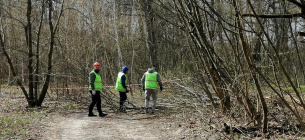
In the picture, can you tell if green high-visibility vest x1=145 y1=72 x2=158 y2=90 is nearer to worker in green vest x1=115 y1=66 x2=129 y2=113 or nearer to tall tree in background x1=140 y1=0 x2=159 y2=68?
worker in green vest x1=115 y1=66 x2=129 y2=113

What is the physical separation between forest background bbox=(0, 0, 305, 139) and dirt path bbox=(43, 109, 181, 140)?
4.83 ft

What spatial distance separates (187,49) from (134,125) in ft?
10.9

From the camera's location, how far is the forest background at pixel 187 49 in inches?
224

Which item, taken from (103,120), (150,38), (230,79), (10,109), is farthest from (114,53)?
(230,79)

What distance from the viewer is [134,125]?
9.44m

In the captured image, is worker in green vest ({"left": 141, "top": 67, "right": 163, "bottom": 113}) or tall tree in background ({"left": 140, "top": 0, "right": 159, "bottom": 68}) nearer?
worker in green vest ({"left": 141, "top": 67, "right": 163, "bottom": 113})

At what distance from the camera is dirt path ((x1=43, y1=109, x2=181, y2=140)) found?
310 inches

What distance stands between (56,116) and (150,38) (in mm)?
10920

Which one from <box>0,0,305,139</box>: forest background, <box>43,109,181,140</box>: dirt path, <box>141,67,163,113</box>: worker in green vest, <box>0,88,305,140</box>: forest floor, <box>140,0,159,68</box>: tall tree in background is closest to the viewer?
<box>0,0,305,139</box>: forest background

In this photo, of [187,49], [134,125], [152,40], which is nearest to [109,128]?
[134,125]

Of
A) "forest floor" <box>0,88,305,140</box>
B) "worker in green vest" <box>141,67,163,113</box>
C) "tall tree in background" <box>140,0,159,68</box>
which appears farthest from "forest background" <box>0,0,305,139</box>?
"worker in green vest" <box>141,67,163,113</box>

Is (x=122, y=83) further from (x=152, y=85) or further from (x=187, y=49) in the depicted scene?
(x=187, y=49)

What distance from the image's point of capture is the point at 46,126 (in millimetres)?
9180

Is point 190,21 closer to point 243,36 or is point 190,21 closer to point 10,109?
point 243,36
